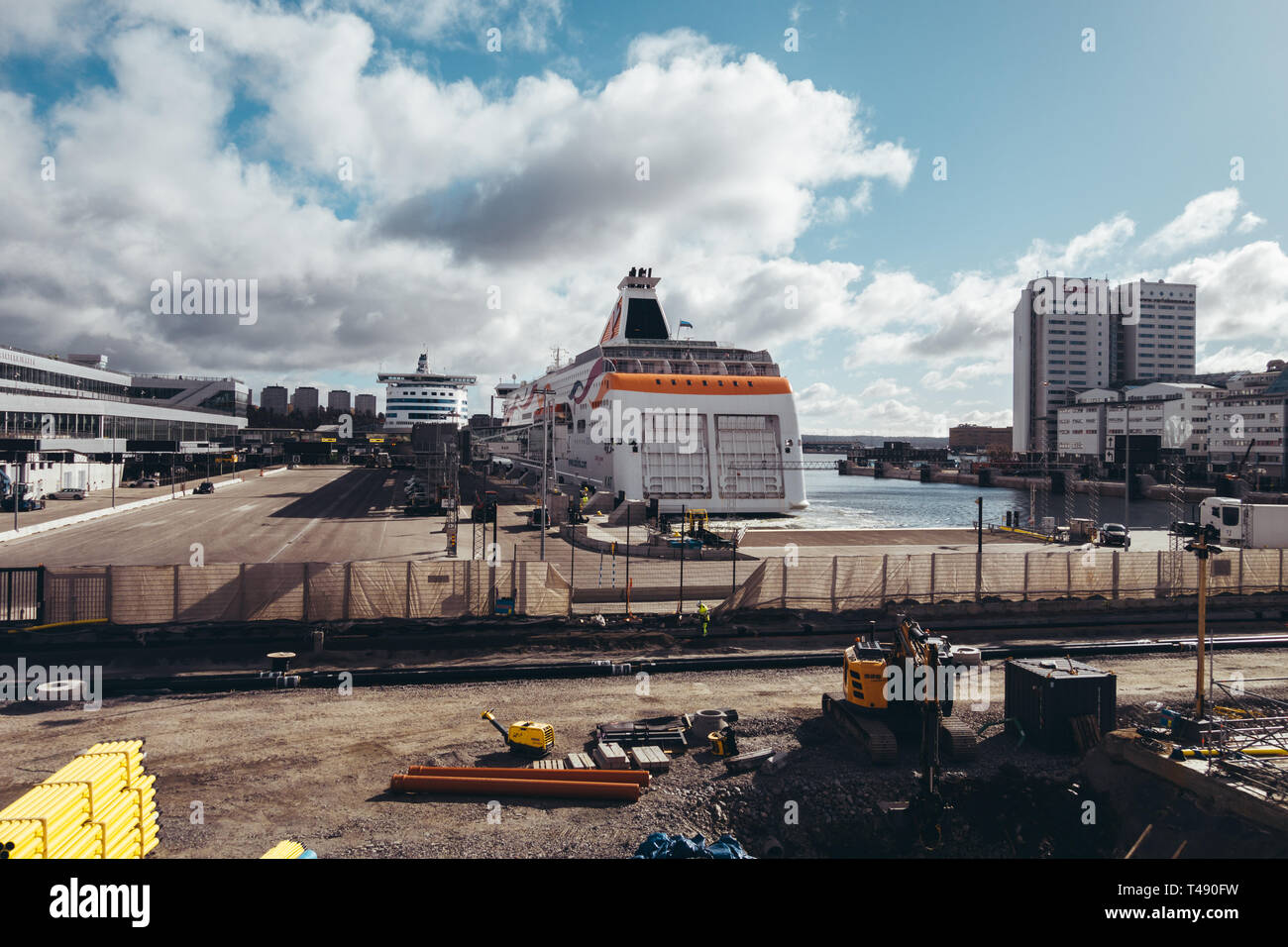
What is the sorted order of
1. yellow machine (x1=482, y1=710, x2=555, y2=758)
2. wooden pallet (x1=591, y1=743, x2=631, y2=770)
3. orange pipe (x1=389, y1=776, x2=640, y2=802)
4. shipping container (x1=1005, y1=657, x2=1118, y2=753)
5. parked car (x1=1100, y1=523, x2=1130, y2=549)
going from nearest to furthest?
orange pipe (x1=389, y1=776, x2=640, y2=802) → wooden pallet (x1=591, y1=743, x2=631, y2=770) → yellow machine (x1=482, y1=710, x2=555, y2=758) → shipping container (x1=1005, y1=657, x2=1118, y2=753) → parked car (x1=1100, y1=523, x2=1130, y2=549)

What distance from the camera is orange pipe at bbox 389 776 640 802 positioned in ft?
41.8

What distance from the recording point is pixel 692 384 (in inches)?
2351

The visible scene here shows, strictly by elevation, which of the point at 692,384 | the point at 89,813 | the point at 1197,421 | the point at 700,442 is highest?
the point at 1197,421

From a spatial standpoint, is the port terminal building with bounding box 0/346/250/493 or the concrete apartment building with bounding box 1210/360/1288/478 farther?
the concrete apartment building with bounding box 1210/360/1288/478

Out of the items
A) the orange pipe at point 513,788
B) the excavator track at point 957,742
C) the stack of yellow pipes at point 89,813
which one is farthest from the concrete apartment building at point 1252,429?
the stack of yellow pipes at point 89,813

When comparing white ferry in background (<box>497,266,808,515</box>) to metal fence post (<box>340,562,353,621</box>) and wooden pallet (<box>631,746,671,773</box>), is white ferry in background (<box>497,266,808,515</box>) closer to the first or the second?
metal fence post (<box>340,562,353,621</box>)

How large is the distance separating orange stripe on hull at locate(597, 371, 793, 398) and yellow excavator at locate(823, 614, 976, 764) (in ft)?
147

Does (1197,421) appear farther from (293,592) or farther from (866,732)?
(293,592)

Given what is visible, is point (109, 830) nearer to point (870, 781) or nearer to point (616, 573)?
point (870, 781)

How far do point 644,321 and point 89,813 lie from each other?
7454 cm

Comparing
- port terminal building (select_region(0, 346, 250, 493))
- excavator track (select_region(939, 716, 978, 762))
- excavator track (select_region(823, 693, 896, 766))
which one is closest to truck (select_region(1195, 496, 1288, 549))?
excavator track (select_region(939, 716, 978, 762))

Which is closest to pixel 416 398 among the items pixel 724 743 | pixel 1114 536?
pixel 1114 536

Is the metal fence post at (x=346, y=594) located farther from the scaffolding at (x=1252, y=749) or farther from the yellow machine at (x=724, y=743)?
the scaffolding at (x=1252, y=749)
